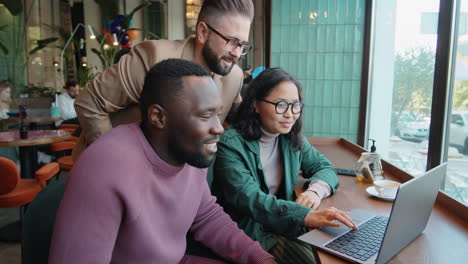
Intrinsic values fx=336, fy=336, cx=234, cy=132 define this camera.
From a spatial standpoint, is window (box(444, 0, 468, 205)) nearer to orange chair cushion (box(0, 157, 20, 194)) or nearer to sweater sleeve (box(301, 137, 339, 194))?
sweater sleeve (box(301, 137, 339, 194))

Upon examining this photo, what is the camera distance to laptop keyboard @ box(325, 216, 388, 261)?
88cm

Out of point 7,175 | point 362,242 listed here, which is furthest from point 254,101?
point 7,175

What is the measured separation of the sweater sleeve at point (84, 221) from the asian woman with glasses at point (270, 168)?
2.16 ft

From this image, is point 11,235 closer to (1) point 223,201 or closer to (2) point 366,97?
(1) point 223,201

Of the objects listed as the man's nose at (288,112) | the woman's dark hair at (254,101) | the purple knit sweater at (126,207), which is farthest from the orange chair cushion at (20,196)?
the man's nose at (288,112)

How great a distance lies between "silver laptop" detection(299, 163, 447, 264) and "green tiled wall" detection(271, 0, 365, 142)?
254cm

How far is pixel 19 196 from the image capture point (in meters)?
2.35

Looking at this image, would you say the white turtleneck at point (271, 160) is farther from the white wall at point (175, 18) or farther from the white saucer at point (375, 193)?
the white wall at point (175, 18)

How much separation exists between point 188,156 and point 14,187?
1878mm

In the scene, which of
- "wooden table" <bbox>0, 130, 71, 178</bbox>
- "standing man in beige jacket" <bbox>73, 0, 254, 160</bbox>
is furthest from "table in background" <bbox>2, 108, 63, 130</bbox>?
"standing man in beige jacket" <bbox>73, 0, 254, 160</bbox>

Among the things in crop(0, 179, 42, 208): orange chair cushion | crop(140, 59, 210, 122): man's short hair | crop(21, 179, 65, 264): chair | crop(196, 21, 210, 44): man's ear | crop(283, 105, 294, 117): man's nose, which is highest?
crop(196, 21, 210, 44): man's ear

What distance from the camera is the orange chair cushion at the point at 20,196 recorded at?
229 centimetres

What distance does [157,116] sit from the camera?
0.90 meters

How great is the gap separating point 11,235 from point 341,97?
325 cm
